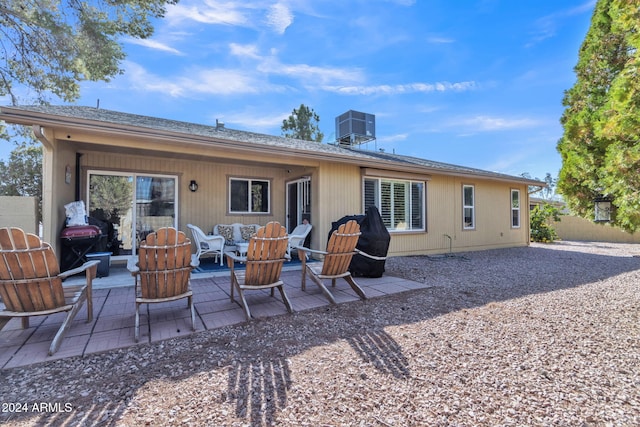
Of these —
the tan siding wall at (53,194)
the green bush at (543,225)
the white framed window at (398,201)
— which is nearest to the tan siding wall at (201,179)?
the tan siding wall at (53,194)

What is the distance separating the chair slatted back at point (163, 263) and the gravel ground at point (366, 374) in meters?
0.53

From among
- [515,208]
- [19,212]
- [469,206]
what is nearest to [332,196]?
[469,206]

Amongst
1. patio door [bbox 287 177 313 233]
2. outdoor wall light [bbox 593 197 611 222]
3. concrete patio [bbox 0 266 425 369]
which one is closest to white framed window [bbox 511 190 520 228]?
outdoor wall light [bbox 593 197 611 222]

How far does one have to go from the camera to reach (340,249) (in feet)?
13.0

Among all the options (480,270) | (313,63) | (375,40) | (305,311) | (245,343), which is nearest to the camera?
(245,343)

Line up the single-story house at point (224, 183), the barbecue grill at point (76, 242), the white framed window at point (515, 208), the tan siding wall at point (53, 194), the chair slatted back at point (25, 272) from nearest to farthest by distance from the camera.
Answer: the chair slatted back at point (25, 272) < the tan siding wall at point (53, 194) < the single-story house at point (224, 183) < the barbecue grill at point (76, 242) < the white framed window at point (515, 208)

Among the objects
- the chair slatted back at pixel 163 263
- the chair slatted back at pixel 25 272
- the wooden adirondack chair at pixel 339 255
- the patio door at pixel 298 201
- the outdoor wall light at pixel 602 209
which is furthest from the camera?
the outdoor wall light at pixel 602 209

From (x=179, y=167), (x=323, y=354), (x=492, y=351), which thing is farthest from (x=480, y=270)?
(x=179, y=167)

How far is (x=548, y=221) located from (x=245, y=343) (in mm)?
16711

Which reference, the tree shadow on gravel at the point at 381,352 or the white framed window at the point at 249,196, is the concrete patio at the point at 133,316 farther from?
the white framed window at the point at 249,196

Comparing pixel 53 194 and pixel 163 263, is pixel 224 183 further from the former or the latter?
pixel 163 263

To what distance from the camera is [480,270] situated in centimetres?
629

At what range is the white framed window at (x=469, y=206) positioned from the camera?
9.39m

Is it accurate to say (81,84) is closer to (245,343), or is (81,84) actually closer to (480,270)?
(245,343)
